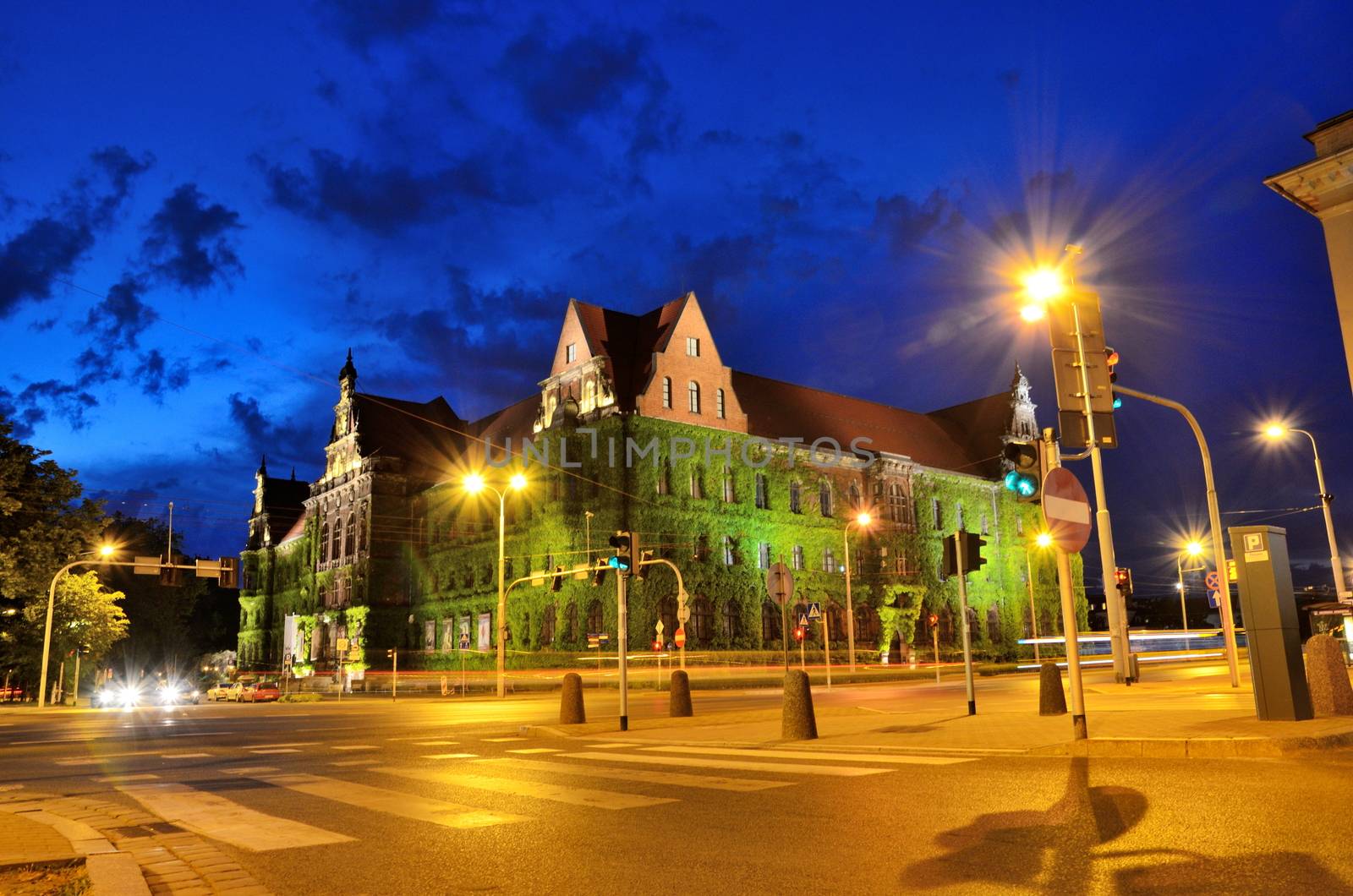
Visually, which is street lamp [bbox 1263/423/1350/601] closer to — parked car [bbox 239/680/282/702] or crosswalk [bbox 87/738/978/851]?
crosswalk [bbox 87/738/978/851]

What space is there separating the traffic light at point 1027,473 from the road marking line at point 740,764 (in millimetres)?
3636

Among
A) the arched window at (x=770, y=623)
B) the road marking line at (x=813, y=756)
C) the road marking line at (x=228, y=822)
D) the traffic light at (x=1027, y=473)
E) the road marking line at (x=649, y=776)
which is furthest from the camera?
the arched window at (x=770, y=623)

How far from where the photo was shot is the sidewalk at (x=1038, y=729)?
10.4m

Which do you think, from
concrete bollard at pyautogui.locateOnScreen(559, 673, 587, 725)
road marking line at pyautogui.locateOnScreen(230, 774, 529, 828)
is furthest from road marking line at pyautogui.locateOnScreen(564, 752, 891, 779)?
concrete bollard at pyautogui.locateOnScreen(559, 673, 587, 725)

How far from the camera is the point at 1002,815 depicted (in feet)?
24.0

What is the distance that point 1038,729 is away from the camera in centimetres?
1373

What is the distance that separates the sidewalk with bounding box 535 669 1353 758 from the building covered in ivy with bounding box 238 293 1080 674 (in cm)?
2599

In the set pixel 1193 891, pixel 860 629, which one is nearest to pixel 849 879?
pixel 1193 891

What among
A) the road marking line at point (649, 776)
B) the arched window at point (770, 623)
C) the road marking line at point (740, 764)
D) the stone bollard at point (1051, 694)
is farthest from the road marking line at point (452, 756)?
the arched window at point (770, 623)

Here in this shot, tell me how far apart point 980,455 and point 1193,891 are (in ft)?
254

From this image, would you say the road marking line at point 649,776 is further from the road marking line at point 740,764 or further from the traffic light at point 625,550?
the traffic light at point 625,550

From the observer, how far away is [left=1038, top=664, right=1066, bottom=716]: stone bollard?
1580 centimetres

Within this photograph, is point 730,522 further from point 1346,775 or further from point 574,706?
point 1346,775

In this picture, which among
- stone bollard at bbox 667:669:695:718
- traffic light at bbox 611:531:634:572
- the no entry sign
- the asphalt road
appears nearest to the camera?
the asphalt road
